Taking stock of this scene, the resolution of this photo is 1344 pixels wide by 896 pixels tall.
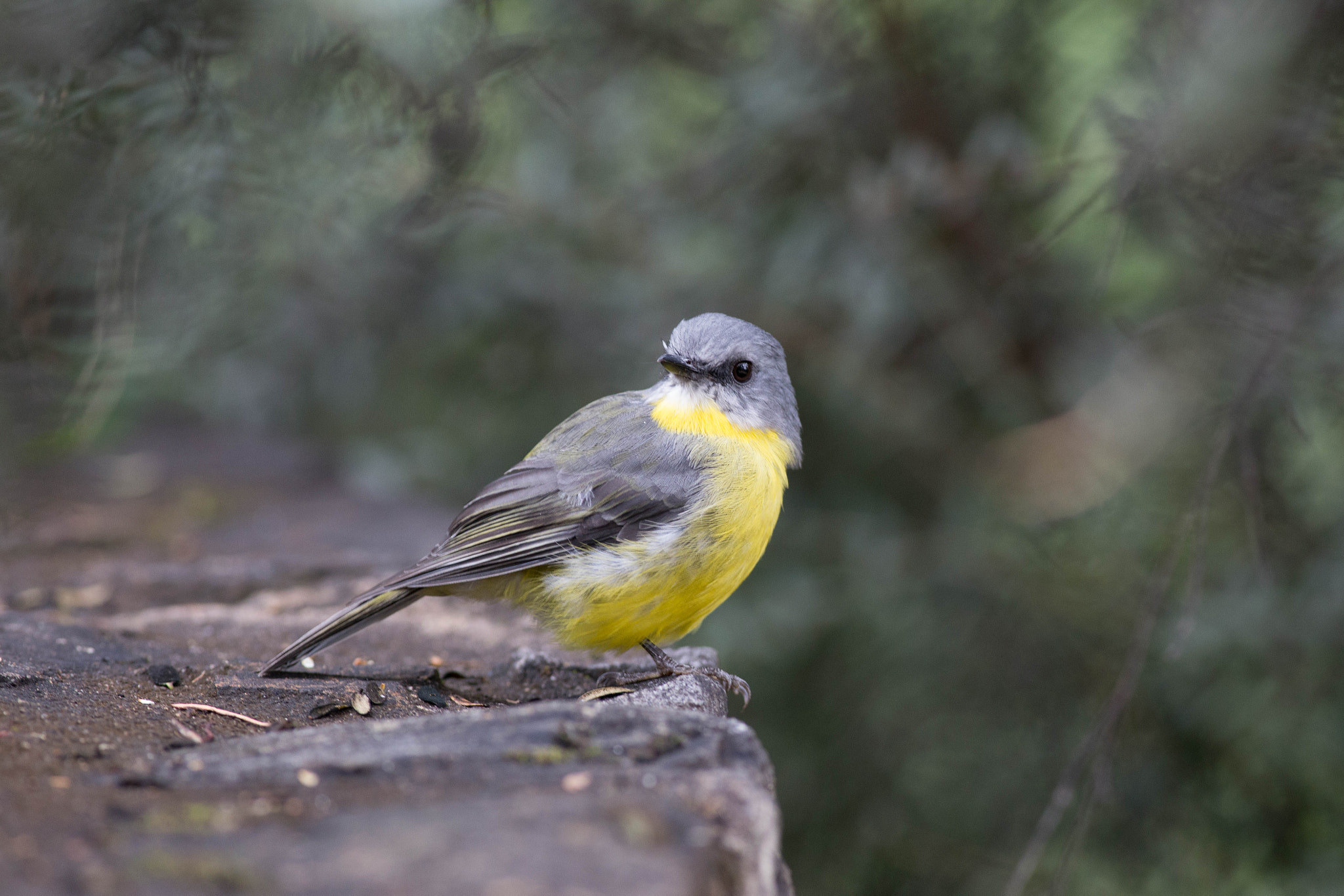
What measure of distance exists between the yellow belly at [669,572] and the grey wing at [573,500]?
2.6 inches

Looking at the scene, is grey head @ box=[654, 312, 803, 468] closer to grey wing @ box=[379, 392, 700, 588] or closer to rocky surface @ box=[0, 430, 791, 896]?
grey wing @ box=[379, 392, 700, 588]

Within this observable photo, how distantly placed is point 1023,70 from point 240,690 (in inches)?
149

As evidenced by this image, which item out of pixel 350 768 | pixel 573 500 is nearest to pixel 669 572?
pixel 573 500

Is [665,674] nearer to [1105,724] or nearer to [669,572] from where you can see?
[669,572]

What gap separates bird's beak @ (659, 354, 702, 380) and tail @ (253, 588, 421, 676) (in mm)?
1099

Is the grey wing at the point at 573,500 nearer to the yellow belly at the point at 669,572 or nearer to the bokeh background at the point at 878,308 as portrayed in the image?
the yellow belly at the point at 669,572

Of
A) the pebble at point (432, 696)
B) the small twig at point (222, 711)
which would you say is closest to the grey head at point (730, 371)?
the pebble at point (432, 696)

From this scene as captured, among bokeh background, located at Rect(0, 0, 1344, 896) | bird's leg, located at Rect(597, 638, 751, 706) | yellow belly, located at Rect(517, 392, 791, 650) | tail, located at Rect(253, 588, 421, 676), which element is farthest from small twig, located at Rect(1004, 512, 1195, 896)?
tail, located at Rect(253, 588, 421, 676)

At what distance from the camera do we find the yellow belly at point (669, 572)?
3.37 meters

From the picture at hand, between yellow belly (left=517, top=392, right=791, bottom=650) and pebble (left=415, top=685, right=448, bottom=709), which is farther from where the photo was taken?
yellow belly (left=517, top=392, right=791, bottom=650)

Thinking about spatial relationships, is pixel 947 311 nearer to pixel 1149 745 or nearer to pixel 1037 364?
pixel 1037 364

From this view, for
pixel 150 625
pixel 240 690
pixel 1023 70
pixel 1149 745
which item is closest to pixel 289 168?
pixel 150 625

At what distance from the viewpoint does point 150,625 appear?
368 centimetres

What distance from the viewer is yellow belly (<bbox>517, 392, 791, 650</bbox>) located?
→ 133 inches
